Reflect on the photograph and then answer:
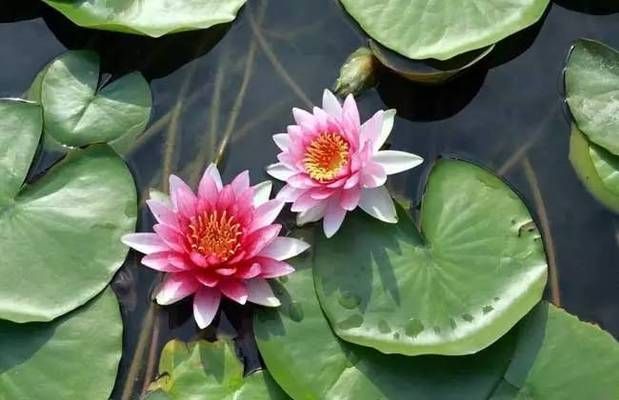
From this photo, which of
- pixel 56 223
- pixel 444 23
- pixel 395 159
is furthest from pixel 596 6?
pixel 56 223

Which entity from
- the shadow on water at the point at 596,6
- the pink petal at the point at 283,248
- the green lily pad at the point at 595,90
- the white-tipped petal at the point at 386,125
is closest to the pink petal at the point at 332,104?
the white-tipped petal at the point at 386,125

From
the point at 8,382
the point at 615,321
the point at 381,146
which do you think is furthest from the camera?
the point at 381,146

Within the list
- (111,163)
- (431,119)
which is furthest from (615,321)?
(111,163)

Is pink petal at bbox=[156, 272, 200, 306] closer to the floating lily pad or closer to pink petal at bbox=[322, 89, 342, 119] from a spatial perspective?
pink petal at bbox=[322, 89, 342, 119]

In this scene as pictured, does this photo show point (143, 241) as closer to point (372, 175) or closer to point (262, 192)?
point (262, 192)

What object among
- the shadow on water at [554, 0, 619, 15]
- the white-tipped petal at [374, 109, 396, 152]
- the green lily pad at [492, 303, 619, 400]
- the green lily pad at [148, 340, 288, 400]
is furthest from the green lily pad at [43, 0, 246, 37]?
the green lily pad at [492, 303, 619, 400]

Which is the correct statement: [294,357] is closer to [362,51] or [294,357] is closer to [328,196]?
Result: [328,196]
